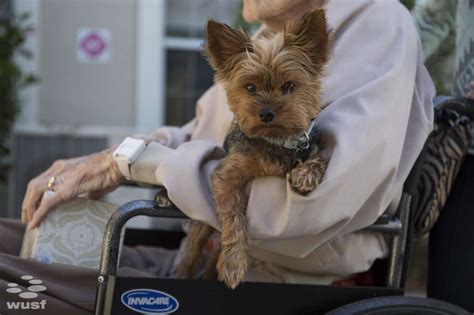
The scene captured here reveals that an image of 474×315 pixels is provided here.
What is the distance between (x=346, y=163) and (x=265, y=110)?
287mm

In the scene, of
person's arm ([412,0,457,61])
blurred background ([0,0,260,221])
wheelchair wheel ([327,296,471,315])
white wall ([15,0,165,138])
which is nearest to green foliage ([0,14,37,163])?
blurred background ([0,0,260,221])

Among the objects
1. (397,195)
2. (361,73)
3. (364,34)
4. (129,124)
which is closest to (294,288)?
(397,195)

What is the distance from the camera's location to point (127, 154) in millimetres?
2168

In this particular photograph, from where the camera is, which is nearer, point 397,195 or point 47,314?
point 47,314

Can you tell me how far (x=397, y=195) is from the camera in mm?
2199

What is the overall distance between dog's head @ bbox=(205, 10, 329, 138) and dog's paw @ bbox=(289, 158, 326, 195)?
0.10 metres

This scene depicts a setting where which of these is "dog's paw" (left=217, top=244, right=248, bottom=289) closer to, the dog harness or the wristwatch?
the dog harness

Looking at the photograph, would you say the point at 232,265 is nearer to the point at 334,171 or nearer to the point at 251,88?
the point at 334,171

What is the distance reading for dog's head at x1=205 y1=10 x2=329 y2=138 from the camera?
74.4 inches

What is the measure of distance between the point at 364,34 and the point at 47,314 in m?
1.34

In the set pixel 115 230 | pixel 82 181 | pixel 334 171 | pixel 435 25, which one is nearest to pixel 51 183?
pixel 82 181

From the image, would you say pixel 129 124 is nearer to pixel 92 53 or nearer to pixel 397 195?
pixel 92 53

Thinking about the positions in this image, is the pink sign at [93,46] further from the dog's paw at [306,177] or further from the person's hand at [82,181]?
the dog's paw at [306,177]

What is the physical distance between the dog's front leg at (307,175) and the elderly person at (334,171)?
19 millimetres
